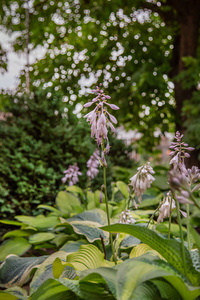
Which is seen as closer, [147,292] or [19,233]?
[147,292]

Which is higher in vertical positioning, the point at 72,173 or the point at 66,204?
the point at 72,173

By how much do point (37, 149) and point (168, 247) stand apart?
2458 millimetres

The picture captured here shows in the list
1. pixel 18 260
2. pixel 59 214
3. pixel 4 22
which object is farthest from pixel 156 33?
pixel 18 260

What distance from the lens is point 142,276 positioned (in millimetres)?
939

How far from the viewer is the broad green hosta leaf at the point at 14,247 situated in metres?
2.34

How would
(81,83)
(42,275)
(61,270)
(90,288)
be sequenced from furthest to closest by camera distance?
(81,83), (42,275), (61,270), (90,288)

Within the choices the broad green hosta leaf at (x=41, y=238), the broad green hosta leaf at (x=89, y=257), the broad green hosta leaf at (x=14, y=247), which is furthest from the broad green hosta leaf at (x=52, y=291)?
the broad green hosta leaf at (x=14, y=247)

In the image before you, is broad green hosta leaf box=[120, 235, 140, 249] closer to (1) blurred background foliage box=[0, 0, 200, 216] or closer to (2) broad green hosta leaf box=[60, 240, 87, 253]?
(2) broad green hosta leaf box=[60, 240, 87, 253]

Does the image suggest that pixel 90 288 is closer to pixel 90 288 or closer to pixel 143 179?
pixel 90 288

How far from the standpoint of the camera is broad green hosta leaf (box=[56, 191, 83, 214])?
9.77 ft

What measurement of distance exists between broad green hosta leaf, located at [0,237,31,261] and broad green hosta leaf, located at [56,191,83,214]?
1.81ft

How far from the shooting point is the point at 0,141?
3305 millimetres

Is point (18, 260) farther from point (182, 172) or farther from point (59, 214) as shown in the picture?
point (182, 172)

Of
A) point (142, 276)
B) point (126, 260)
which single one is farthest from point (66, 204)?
point (142, 276)
